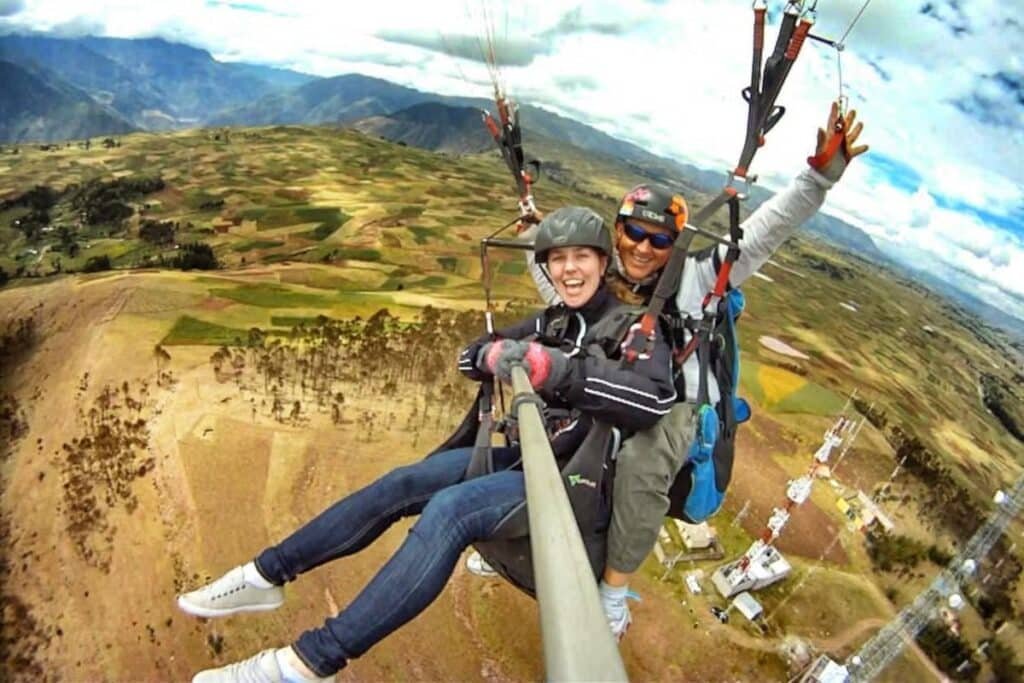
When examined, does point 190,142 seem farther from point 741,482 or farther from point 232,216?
point 741,482

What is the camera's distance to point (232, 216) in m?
79.3

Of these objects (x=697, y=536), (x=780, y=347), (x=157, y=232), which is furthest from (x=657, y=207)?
(x=157, y=232)

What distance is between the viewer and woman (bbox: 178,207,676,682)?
3.24 metres

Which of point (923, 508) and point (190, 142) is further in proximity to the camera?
point (190, 142)

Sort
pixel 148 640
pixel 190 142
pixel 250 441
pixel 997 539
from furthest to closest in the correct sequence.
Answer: pixel 190 142, pixel 997 539, pixel 250 441, pixel 148 640

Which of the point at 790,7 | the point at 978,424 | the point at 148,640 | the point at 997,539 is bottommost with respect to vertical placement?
the point at 978,424

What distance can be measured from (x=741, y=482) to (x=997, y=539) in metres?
20.0

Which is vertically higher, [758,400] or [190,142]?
[758,400]

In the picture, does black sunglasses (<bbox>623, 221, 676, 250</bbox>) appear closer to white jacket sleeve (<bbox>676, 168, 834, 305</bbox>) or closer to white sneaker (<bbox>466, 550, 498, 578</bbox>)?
white jacket sleeve (<bbox>676, 168, 834, 305</bbox>)

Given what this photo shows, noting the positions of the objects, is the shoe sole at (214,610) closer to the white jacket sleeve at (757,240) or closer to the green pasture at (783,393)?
the white jacket sleeve at (757,240)

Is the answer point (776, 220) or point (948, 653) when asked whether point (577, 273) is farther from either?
point (948, 653)

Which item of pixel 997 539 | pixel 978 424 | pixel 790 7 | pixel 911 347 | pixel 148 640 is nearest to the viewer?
pixel 790 7

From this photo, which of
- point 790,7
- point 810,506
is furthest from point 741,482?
point 790,7

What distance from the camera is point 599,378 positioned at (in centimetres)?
345
